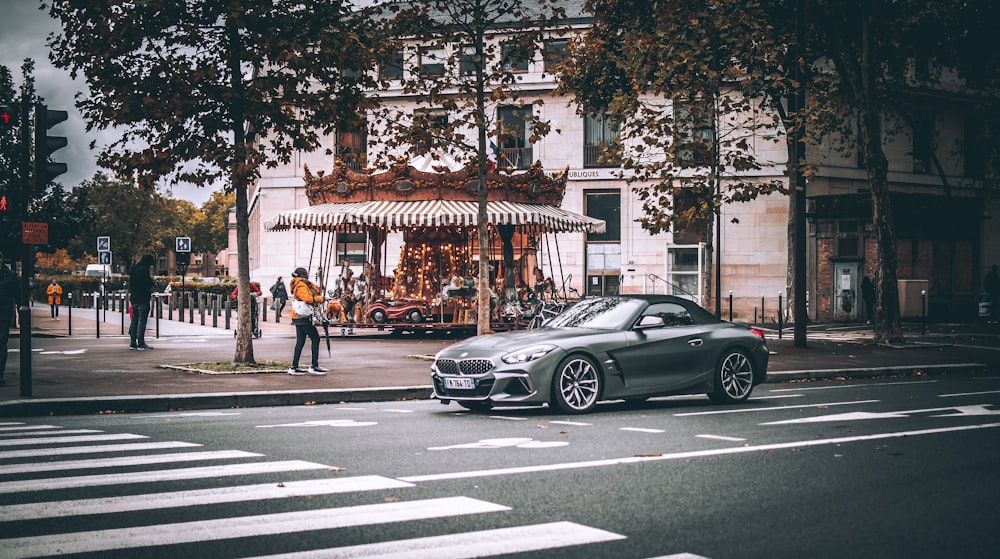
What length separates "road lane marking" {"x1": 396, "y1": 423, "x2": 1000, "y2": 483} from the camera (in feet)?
26.3

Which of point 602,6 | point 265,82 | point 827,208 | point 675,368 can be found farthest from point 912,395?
point 827,208

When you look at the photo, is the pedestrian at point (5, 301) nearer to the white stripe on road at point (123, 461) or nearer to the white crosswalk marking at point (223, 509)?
the white crosswalk marking at point (223, 509)

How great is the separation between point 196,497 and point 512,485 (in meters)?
2.14

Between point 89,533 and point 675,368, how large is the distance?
8.40 meters

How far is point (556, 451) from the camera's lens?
9281mm

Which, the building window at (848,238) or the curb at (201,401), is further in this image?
the building window at (848,238)

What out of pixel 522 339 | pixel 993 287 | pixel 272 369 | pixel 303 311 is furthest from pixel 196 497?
pixel 993 287

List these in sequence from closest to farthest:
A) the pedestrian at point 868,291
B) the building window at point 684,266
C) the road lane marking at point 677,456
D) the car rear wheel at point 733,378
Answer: the road lane marking at point 677,456
the car rear wheel at point 733,378
the pedestrian at point 868,291
the building window at point 684,266

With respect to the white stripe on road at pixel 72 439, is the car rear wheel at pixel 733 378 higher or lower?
higher

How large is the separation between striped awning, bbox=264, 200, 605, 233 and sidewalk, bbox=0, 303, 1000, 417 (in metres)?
3.16

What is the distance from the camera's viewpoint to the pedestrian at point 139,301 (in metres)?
23.3

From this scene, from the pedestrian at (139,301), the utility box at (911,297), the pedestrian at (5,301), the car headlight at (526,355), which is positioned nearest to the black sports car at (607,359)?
the car headlight at (526,355)

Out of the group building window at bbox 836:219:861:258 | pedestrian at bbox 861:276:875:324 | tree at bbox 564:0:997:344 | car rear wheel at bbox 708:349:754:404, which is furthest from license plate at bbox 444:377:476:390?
building window at bbox 836:219:861:258

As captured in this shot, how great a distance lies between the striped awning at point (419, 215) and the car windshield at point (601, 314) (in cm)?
1436
